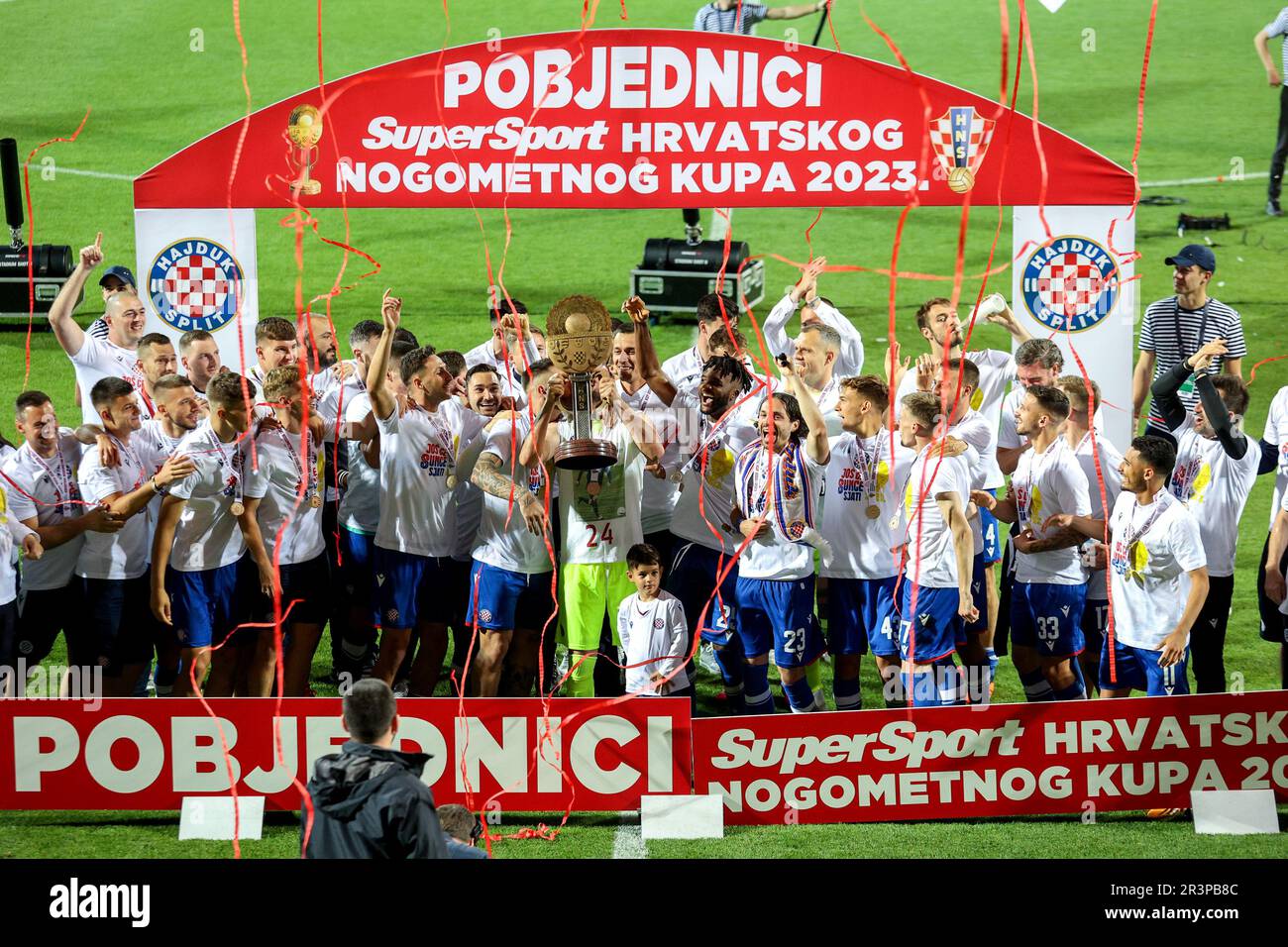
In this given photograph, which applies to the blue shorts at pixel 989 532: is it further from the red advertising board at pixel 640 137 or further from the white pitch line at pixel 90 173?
the white pitch line at pixel 90 173

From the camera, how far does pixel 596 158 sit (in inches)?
326

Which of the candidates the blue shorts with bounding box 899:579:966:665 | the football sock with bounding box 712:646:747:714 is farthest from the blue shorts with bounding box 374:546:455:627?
the blue shorts with bounding box 899:579:966:665

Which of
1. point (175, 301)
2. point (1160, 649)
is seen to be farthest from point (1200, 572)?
point (175, 301)

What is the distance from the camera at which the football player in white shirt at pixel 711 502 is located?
7793 mm

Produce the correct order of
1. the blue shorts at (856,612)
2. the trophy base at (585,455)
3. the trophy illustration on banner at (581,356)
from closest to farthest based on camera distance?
the trophy illustration on banner at (581,356)
the trophy base at (585,455)
the blue shorts at (856,612)

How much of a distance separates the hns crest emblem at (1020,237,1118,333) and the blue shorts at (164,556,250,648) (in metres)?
4.21

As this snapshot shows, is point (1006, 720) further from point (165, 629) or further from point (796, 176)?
point (165, 629)

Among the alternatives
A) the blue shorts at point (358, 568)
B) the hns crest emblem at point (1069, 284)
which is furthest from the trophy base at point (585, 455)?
the hns crest emblem at point (1069, 284)

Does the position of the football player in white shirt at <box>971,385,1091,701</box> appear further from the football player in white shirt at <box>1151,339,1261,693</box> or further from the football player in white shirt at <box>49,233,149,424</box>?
the football player in white shirt at <box>49,233,149,424</box>

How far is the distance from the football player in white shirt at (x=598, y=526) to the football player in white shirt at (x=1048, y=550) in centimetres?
158

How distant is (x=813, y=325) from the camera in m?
8.62

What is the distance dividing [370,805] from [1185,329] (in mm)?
6277

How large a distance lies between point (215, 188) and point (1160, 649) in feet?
16.5

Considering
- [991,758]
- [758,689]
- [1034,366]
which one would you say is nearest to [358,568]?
[758,689]
